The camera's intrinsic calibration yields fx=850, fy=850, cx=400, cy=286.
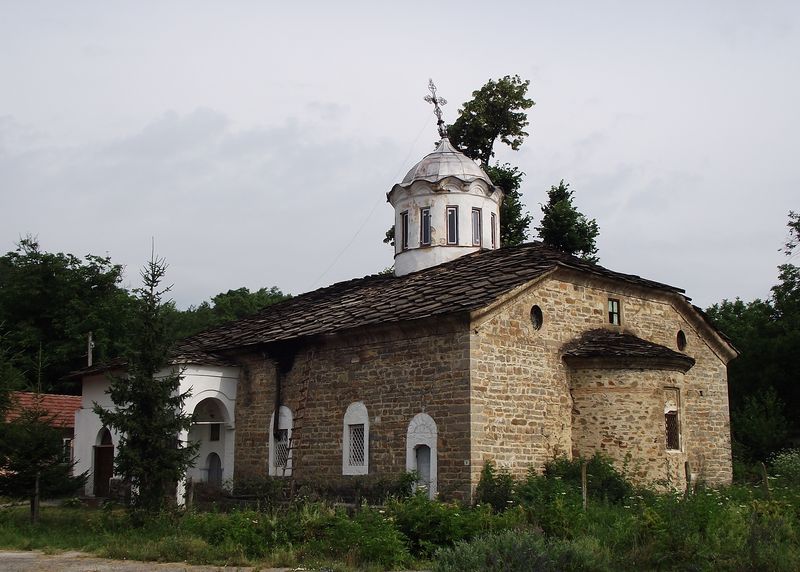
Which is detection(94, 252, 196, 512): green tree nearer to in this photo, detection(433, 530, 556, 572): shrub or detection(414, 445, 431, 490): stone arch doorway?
detection(414, 445, 431, 490): stone arch doorway

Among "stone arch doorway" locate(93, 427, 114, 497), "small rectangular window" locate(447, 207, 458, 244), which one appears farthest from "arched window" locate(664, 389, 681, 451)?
"stone arch doorway" locate(93, 427, 114, 497)

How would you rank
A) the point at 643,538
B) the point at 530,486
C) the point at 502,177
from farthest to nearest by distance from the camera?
the point at 502,177
the point at 530,486
the point at 643,538

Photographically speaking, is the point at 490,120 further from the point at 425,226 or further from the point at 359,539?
the point at 359,539

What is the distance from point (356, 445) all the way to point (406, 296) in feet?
11.3

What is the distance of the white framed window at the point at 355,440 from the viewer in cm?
1802

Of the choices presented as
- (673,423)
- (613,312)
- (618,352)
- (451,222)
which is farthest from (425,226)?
(673,423)

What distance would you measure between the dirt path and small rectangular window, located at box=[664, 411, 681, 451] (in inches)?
378

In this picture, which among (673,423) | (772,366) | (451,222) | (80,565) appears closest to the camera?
(80,565)

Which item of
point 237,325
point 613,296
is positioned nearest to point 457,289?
point 613,296

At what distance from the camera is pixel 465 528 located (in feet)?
40.3

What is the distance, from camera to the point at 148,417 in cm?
1538

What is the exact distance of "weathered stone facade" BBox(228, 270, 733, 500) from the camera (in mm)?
16203

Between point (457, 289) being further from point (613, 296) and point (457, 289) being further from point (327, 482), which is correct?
point (327, 482)

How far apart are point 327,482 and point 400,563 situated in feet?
25.0
